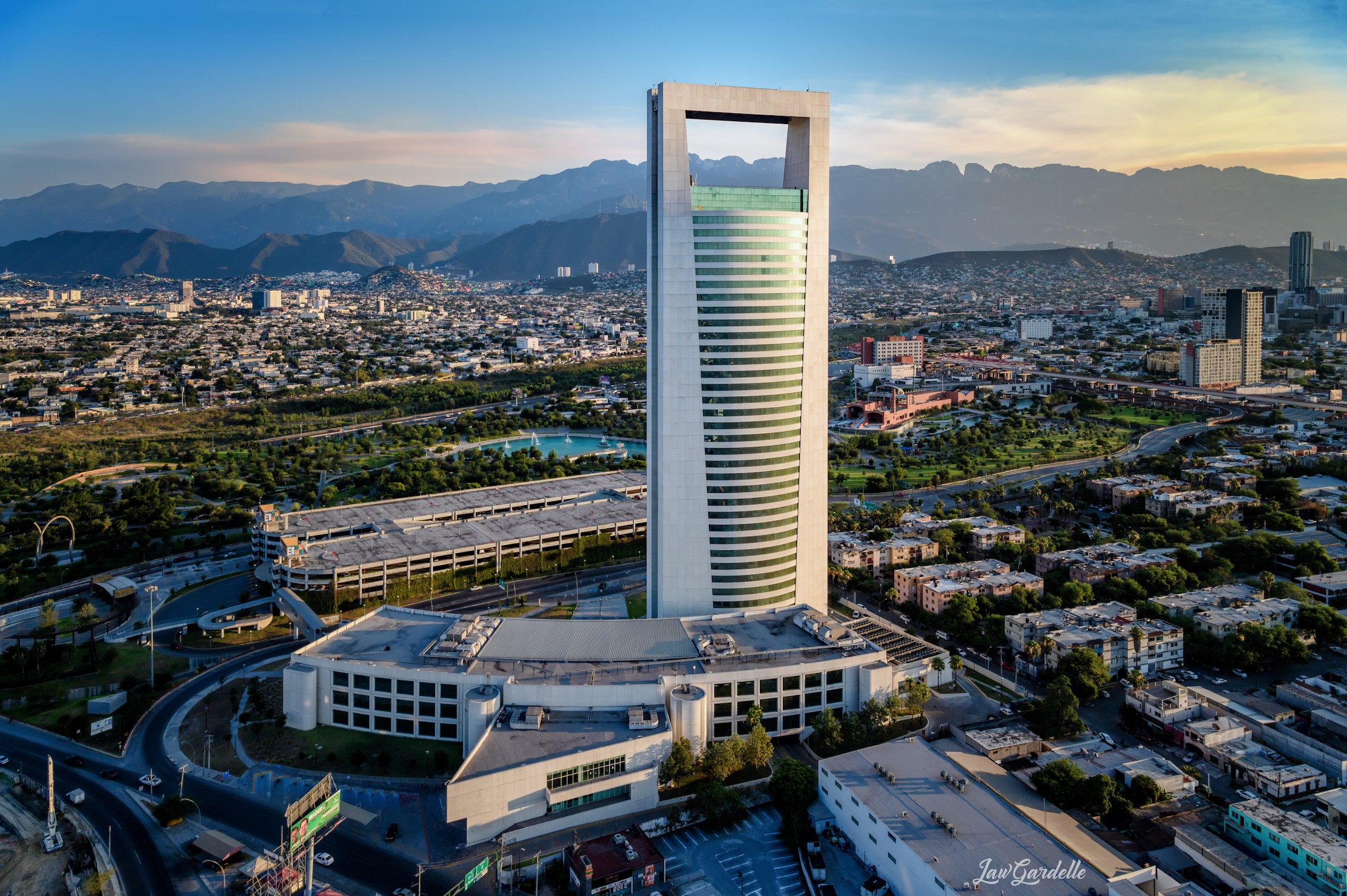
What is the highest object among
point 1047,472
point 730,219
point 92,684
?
point 730,219

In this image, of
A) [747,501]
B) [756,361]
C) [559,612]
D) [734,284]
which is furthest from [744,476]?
[559,612]

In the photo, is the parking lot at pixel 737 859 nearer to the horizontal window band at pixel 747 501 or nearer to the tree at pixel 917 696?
the tree at pixel 917 696

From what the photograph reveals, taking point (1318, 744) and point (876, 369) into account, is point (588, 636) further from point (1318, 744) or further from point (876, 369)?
point (876, 369)

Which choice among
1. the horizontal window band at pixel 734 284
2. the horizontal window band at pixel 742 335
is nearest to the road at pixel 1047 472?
the horizontal window band at pixel 742 335

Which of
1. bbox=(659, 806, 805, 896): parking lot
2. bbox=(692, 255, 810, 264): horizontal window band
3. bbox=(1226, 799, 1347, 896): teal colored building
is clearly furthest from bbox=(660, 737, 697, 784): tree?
bbox=(692, 255, 810, 264): horizontal window band

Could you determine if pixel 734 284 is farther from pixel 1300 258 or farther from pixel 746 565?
pixel 1300 258

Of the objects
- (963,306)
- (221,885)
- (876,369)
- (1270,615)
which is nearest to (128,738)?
(221,885)
